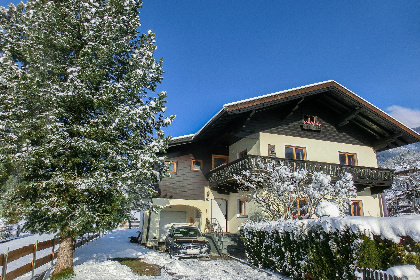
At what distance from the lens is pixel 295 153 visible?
59.8ft

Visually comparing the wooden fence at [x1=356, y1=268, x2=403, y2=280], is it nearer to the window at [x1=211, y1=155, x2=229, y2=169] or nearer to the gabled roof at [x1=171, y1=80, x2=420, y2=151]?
the gabled roof at [x1=171, y1=80, x2=420, y2=151]

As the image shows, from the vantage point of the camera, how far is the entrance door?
19.6 meters

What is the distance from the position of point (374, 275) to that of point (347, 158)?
14801 mm

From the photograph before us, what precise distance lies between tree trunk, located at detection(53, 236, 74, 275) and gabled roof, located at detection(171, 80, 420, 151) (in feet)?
30.2

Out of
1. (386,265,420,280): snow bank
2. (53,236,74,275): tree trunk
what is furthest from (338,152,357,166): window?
(53,236,74,275): tree trunk

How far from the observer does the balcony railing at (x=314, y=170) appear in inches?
606

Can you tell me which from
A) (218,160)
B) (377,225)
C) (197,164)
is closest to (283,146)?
(218,160)

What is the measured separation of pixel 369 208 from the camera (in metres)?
18.8

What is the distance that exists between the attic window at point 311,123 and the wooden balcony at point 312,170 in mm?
2986

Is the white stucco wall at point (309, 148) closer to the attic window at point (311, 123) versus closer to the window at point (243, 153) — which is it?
the window at point (243, 153)

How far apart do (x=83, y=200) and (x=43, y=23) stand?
6137mm

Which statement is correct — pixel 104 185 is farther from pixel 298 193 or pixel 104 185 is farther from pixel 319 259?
pixel 298 193

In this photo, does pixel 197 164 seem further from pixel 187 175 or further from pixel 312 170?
pixel 312 170

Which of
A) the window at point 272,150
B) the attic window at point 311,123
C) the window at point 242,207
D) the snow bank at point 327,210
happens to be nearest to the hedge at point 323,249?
the snow bank at point 327,210
